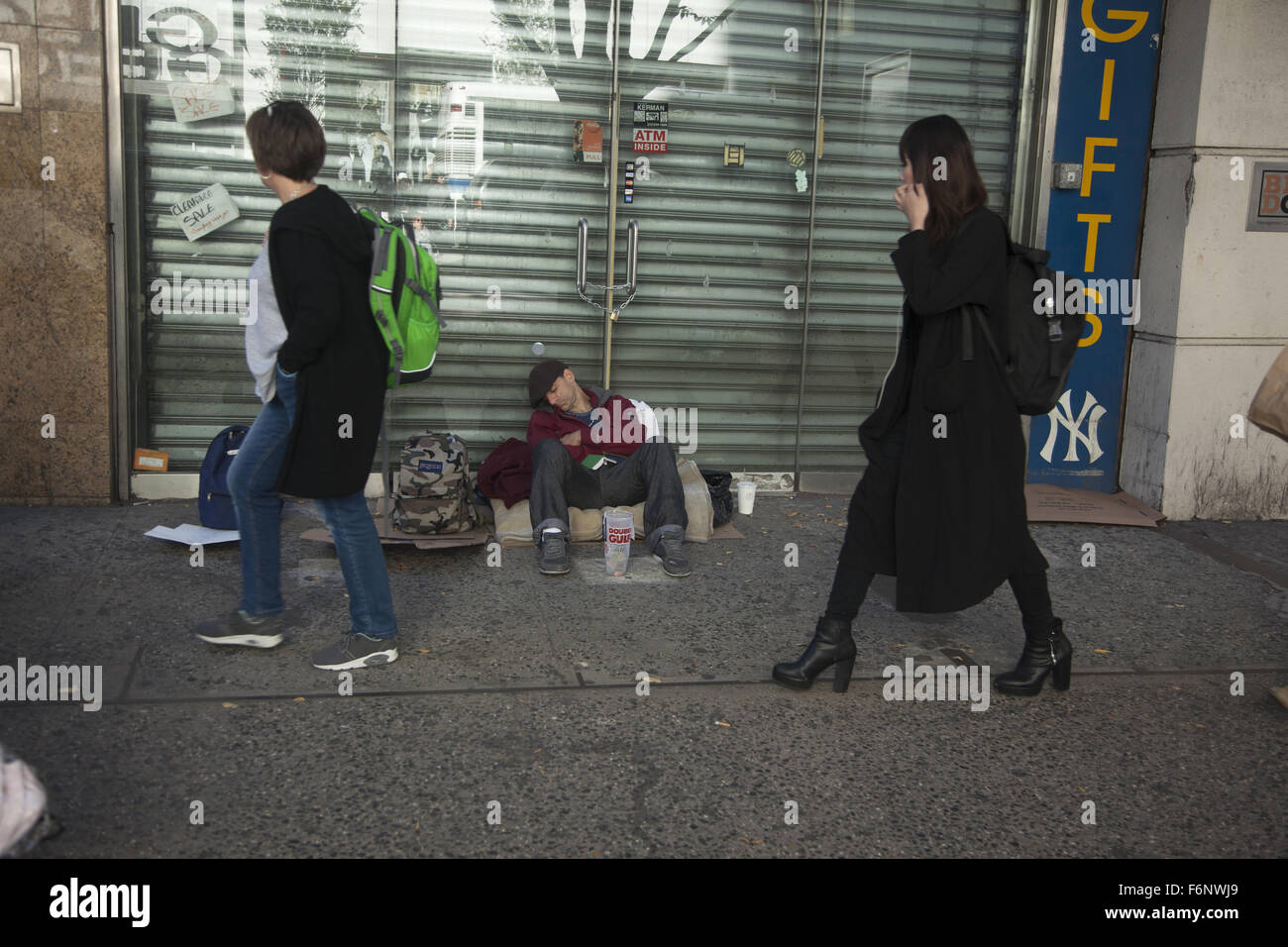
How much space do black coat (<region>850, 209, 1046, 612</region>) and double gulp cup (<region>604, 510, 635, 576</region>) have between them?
1539 mm

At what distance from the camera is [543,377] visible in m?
5.86

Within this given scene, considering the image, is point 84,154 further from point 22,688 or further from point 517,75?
point 22,688

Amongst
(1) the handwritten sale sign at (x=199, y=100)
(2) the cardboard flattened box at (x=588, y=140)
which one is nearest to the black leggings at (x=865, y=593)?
(2) the cardboard flattened box at (x=588, y=140)

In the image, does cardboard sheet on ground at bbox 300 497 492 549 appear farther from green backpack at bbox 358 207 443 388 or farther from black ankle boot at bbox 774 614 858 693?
black ankle boot at bbox 774 614 858 693

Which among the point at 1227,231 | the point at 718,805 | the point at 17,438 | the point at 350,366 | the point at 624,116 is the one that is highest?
the point at 624,116

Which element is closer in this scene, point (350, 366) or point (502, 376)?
point (350, 366)

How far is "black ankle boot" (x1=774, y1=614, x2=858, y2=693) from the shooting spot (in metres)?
4.05

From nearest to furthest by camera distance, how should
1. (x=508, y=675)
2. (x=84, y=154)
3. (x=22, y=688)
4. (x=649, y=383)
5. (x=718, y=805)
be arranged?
(x=718, y=805)
(x=22, y=688)
(x=508, y=675)
(x=84, y=154)
(x=649, y=383)

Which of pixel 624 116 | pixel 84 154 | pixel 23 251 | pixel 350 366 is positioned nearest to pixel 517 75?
pixel 624 116

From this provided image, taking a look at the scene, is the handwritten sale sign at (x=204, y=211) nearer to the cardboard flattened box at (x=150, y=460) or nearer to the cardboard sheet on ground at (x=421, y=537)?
the cardboard flattened box at (x=150, y=460)

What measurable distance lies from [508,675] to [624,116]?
360 centimetres

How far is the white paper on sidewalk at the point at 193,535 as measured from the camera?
5.46m

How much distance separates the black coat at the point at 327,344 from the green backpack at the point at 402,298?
5cm

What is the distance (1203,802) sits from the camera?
136 inches
